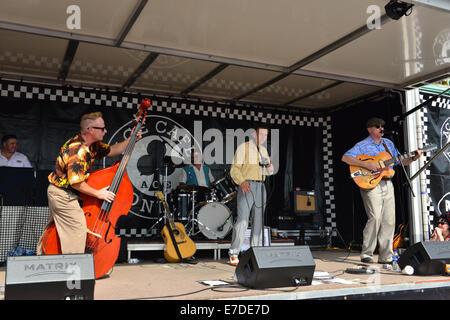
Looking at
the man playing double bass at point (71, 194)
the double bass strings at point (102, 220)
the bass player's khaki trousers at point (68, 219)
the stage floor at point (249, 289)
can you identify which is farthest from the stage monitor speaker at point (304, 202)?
the bass player's khaki trousers at point (68, 219)

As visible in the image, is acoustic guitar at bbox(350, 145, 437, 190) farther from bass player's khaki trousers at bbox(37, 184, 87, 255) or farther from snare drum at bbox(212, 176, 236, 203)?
bass player's khaki trousers at bbox(37, 184, 87, 255)

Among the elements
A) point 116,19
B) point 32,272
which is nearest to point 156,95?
point 116,19

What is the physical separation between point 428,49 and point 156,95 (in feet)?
14.9

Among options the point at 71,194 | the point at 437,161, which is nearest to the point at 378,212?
the point at 437,161

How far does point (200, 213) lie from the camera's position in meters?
6.26

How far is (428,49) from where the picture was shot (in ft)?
16.6

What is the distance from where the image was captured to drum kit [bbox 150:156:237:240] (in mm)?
6305

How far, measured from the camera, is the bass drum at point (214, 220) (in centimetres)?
629

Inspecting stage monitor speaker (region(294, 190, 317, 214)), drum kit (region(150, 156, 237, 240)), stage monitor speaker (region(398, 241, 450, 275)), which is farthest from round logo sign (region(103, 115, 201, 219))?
stage monitor speaker (region(398, 241, 450, 275))

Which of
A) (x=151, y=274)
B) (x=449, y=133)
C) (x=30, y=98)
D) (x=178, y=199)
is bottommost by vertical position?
(x=151, y=274)

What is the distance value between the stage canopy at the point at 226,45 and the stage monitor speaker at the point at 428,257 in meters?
2.31

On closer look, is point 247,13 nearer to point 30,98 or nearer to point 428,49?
point 428,49

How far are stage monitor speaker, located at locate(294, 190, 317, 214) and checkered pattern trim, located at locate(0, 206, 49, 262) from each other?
4506 mm

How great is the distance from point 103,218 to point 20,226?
223 centimetres
